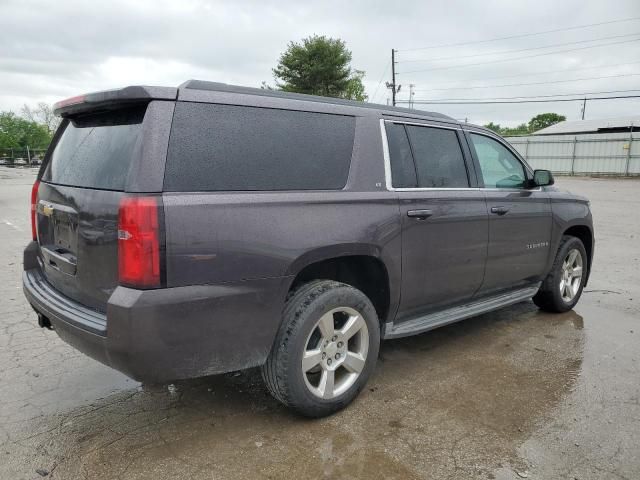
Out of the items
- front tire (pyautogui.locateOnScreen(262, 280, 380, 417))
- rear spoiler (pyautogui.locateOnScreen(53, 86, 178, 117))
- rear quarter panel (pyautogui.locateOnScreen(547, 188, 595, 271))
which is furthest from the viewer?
rear quarter panel (pyautogui.locateOnScreen(547, 188, 595, 271))

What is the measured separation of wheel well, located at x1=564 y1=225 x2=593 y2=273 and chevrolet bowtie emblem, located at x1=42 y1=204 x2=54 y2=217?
4503mm

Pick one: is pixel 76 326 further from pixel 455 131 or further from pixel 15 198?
pixel 15 198

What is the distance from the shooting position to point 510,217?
4.20 meters

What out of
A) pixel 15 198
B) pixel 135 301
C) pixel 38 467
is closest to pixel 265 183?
pixel 135 301

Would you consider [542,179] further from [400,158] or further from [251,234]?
[251,234]

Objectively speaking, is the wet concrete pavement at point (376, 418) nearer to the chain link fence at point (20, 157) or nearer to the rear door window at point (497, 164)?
the rear door window at point (497, 164)

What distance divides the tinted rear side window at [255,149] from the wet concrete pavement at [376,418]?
1.39 meters

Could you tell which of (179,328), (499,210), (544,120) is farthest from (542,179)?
(544,120)

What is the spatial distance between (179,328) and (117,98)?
1.17m

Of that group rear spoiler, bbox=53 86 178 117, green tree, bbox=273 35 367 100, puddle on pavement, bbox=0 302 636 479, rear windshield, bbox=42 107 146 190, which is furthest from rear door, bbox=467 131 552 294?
green tree, bbox=273 35 367 100

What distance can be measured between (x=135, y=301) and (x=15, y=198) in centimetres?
1810

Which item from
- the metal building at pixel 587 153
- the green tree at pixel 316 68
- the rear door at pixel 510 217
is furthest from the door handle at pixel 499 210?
the green tree at pixel 316 68

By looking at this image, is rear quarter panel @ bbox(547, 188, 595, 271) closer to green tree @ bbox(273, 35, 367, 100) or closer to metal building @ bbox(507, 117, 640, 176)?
metal building @ bbox(507, 117, 640, 176)

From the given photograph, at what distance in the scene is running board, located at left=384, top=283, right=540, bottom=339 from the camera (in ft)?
11.3
